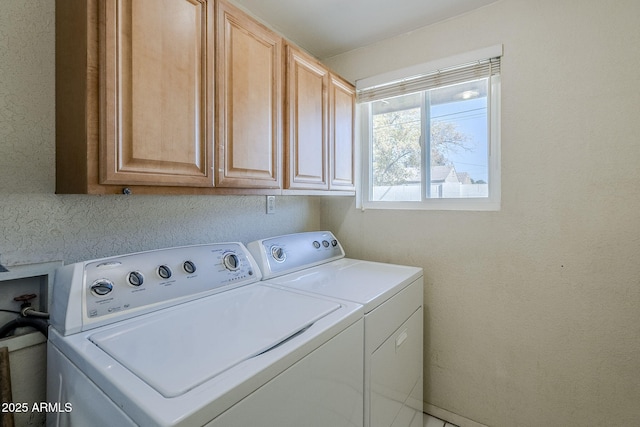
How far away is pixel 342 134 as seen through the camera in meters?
1.96

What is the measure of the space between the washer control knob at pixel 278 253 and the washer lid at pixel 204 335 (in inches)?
14.1

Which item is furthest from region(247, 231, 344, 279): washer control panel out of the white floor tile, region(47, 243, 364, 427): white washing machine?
the white floor tile

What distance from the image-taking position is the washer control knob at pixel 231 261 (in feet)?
4.41

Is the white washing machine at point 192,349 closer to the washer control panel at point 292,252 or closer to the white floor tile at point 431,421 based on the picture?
the washer control panel at point 292,252

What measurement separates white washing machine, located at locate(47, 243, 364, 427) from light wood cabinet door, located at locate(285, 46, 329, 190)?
2.09ft

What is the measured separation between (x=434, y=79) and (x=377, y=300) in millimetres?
1425

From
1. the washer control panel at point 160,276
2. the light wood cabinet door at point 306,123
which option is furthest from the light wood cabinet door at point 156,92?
the light wood cabinet door at point 306,123

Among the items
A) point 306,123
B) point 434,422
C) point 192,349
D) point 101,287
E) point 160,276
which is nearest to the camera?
point 192,349

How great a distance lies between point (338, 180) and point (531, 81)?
3.82 ft

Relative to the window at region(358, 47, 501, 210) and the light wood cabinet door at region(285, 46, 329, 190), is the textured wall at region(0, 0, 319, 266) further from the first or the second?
the window at region(358, 47, 501, 210)

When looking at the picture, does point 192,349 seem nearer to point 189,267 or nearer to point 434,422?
point 189,267

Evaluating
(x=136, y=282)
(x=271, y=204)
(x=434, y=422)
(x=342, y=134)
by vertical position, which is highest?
(x=342, y=134)

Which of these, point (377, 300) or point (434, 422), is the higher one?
point (377, 300)

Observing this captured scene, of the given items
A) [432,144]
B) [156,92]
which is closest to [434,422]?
[432,144]
